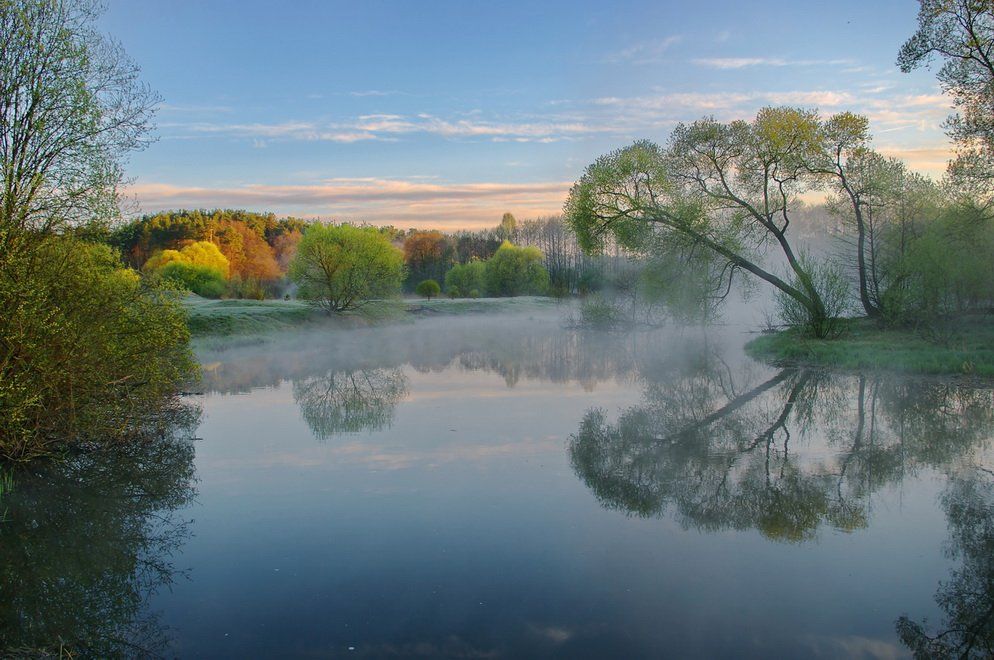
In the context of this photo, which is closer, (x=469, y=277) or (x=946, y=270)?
(x=946, y=270)

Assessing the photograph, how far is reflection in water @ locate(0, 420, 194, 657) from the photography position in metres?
5.69

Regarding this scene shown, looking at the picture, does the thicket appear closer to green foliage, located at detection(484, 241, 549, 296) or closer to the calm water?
the calm water

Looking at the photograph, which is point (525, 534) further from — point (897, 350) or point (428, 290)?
point (428, 290)

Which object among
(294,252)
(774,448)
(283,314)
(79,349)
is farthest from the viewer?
(294,252)

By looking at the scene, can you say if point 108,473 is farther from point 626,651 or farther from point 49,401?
point 626,651

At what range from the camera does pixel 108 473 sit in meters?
10.5

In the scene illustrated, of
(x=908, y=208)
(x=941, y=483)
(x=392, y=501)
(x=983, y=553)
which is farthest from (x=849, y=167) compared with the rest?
(x=392, y=501)

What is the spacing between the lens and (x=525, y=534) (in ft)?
24.7

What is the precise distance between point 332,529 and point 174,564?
5.33ft

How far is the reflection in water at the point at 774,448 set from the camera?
328 inches

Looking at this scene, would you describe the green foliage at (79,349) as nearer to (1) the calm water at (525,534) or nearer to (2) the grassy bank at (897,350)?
(1) the calm water at (525,534)

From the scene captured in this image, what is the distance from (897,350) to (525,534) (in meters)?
17.2

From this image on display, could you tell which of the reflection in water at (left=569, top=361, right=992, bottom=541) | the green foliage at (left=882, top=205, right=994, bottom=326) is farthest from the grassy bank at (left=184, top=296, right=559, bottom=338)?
the green foliage at (left=882, top=205, right=994, bottom=326)

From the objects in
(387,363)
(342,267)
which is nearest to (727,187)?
(387,363)
